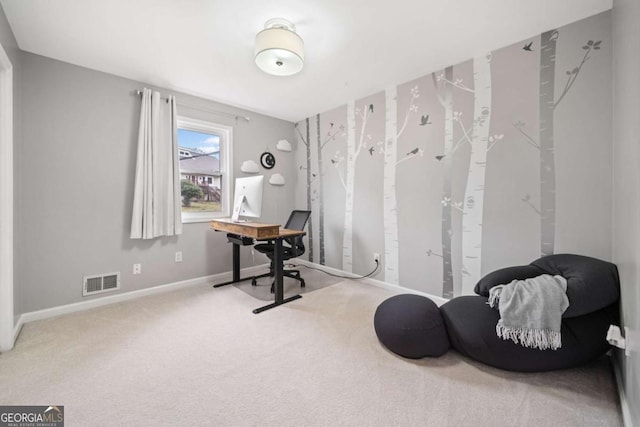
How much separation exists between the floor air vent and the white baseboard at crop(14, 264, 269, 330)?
83 mm

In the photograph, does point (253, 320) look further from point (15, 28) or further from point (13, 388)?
point (15, 28)

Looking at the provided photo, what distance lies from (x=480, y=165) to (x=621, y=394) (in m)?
1.74

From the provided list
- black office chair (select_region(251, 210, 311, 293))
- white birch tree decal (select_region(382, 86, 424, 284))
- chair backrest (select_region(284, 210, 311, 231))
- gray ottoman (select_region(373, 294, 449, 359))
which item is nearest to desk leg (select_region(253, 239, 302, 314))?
black office chair (select_region(251, 210, 311, 293))

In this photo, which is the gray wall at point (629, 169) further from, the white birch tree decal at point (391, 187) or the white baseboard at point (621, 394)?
the white birch tree decal at point (391, 187)

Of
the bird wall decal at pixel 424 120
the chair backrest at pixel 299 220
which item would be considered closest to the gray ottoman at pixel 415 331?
the chair backrest at pixel 299 220

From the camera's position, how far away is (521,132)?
7.10 feet

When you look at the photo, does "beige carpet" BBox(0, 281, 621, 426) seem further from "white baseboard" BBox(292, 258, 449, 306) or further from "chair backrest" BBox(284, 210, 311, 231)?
"chair backrest" BBox(284, 210, 311, 231)

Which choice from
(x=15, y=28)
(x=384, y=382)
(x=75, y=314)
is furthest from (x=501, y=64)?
(x=75, y=314)

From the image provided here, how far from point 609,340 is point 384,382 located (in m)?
1.24

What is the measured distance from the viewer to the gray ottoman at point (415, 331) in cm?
171

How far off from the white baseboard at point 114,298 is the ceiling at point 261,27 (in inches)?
92.6


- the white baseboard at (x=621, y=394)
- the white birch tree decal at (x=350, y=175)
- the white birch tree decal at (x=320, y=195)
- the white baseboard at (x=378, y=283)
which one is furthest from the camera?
the white birch tree decal at (x=320, y=195)

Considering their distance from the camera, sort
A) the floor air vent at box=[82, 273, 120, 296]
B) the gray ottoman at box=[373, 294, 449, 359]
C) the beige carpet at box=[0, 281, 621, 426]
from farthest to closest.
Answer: the floor air vent at box=[82, 273, 120, 296] → the gray ottoman at box=[373, 294, 449, 359] → the beige carpet at box=[0, 281, 621, 426]

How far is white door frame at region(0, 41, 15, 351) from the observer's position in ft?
5.83
